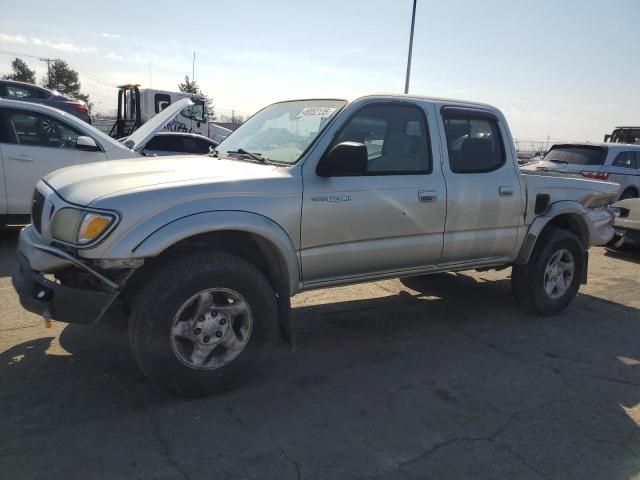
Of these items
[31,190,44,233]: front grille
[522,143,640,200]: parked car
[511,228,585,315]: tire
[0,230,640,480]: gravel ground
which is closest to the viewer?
[0,230,640,480]: gravel ground

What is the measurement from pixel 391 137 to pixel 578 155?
9.31 meters

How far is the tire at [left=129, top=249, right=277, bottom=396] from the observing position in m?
2.95

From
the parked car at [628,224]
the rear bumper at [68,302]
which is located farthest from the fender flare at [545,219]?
the rear bumper at [68,302]

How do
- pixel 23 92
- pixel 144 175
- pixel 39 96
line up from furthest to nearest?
pixel 39 96 < pixel 23 92 < pixel 144 175

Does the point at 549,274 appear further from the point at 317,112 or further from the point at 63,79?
the point at 63,79

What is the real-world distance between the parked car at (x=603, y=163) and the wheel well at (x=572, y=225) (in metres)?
6.04

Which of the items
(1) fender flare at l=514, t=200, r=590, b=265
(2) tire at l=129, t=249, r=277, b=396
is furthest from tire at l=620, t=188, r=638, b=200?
(2) tire at l=129, t=249, r=277, b=396

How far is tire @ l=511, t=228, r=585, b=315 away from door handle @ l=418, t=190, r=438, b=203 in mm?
1566

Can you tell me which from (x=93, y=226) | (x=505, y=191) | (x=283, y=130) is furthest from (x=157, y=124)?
(x=505, y=191)

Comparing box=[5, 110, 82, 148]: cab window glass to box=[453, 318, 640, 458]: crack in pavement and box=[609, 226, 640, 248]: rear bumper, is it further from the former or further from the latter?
box=[609, 226, 640, 248]: rear bumper

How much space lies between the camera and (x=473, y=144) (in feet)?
15.0

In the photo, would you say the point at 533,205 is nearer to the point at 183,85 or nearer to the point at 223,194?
the point at 223,194

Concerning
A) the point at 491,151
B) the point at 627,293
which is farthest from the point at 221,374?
the point at 627,293

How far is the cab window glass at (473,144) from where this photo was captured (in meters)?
4.38
